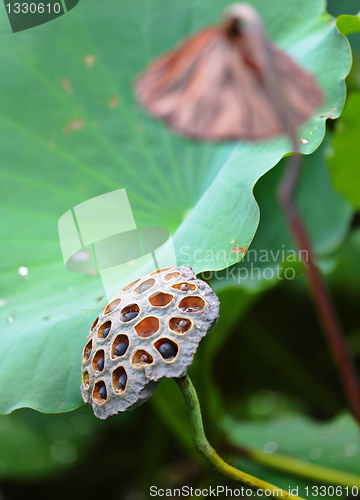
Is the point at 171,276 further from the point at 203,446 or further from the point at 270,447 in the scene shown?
the point at 270,447

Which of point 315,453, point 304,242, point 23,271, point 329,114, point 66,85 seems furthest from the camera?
point 315,453

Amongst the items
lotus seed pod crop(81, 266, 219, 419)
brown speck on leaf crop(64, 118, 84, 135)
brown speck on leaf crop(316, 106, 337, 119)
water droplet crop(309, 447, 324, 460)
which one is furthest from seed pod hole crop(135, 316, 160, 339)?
water droplet crop(309, 447, 324, 460)

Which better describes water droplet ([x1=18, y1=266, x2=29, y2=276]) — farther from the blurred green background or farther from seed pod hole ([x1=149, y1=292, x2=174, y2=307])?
seed pod hole ([x1=149, y1=292, x2=174, y2=307])

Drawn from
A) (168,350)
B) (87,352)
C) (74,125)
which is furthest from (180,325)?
(74,125)

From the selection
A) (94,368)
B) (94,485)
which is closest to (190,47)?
(94,368)

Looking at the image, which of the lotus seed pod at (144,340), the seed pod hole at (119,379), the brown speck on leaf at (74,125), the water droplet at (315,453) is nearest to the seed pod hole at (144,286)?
the lotus seed pod at (144,340)

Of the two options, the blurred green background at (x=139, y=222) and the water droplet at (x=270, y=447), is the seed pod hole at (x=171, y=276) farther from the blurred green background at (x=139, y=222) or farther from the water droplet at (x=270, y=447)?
the water droplet at (x=270, y=447)
